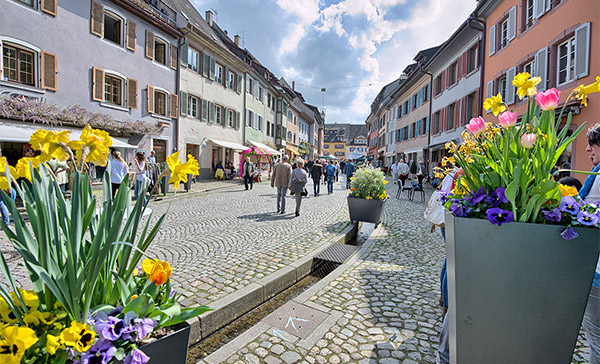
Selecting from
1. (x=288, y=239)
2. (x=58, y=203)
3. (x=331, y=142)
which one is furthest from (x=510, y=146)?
(x=331, y=142)

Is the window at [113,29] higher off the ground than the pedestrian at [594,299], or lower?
higher

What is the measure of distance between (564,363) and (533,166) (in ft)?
2.99

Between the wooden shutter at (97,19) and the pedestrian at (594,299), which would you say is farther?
the wooden shutter at (97,19)

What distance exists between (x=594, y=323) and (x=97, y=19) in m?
15.9

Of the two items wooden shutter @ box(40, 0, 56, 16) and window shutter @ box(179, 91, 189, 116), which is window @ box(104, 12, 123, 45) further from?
window shutter @ box(179, 91, 189, 116)

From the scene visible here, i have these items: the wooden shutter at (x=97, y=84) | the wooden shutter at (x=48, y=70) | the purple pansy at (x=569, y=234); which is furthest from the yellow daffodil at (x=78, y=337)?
the wooden shutter at (x=97, y=84)

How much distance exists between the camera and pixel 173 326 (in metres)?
1.63

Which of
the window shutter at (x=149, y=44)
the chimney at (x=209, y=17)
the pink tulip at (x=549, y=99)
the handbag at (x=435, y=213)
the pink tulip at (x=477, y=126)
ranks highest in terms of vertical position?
the chimney at (x=209, y=17)

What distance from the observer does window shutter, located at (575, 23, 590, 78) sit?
8.79 meters

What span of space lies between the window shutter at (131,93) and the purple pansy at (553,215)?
15711mm

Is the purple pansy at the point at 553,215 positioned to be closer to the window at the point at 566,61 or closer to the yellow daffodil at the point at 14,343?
the yellow daffodil at the point at 14,343

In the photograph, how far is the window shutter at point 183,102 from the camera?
17.4 meters

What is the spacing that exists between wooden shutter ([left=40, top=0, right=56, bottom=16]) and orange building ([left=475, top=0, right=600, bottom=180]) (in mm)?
15280

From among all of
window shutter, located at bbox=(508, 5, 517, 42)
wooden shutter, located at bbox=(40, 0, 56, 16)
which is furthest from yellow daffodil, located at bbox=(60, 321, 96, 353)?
window shutter, located at bbox=(508, 5, 517, 42)
